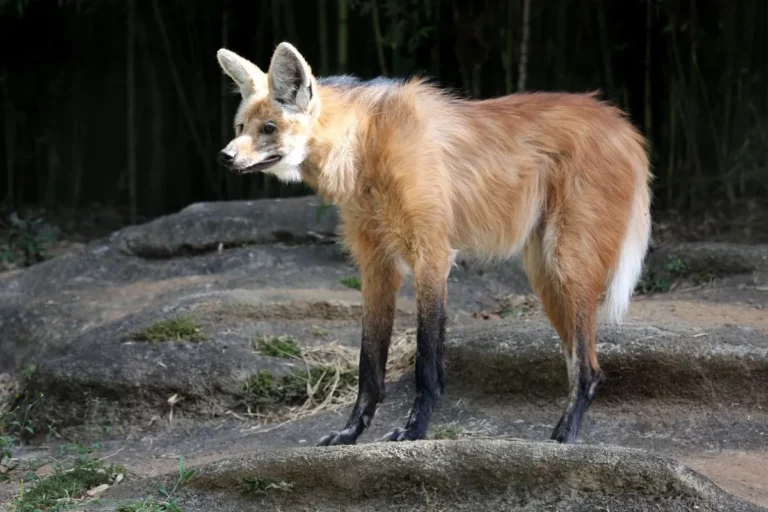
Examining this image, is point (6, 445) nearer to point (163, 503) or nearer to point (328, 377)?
point (163, 503)

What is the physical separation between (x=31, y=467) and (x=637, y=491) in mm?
2035

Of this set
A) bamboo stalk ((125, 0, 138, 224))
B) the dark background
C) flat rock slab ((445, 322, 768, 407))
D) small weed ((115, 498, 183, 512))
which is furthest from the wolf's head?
bamboo stalk ((125, 0, 138, 224))

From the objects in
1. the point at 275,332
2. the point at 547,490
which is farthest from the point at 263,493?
the point at 275,332

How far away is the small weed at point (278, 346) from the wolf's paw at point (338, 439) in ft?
3.96

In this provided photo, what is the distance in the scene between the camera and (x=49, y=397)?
411 centimetres

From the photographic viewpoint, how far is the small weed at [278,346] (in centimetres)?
421

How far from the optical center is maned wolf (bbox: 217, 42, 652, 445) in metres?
3.02

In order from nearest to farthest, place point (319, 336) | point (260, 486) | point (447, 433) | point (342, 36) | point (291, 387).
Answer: point (260, 486)
point (447, 433)
point (291, 387)
point (319, 336)
point (342, 36)

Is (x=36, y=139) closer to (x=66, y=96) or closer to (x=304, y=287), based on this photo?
(x=66, y=96)

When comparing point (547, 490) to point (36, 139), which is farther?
point (36, 139)

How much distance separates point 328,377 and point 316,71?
3913 millimetres

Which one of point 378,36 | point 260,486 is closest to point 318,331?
point 260,486

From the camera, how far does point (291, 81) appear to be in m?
2.97

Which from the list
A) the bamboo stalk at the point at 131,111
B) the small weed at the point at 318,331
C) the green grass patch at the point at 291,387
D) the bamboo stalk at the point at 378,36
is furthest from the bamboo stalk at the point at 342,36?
the green grass patch at the point at 291,387
